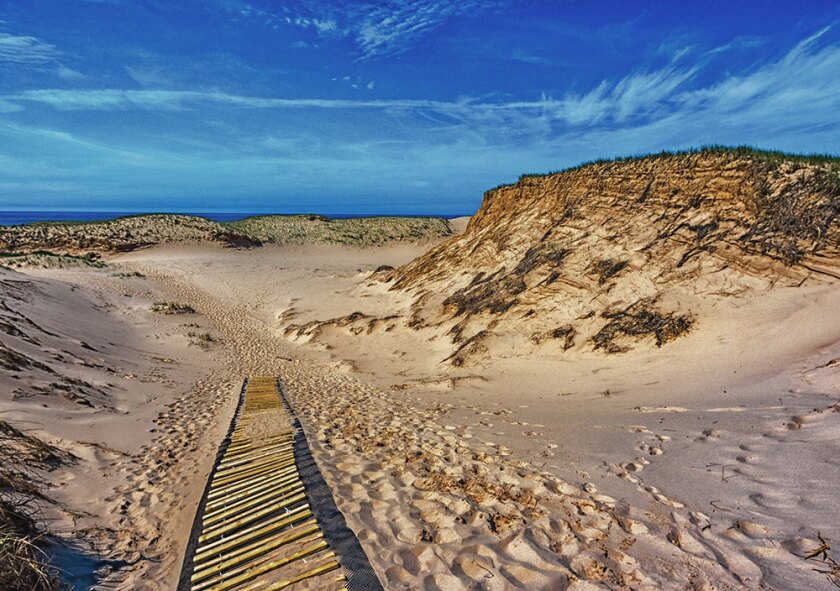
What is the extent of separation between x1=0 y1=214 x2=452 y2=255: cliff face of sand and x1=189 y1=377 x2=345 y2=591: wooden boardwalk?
4146 cm

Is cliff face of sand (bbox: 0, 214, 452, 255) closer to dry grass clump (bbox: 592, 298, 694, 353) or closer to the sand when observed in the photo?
the sand

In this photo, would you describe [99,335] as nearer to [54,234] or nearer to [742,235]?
[742,235]

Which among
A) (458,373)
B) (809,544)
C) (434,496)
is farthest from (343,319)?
(809,544)

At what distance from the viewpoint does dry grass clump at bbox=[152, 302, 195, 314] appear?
21469 mm

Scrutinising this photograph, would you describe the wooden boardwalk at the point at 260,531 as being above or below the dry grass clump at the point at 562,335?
below

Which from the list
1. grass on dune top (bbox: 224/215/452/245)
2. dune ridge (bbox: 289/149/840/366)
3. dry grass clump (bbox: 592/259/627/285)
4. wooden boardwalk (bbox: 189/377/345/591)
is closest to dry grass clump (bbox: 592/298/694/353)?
dune ridge (bbox: 289/149/840/366)

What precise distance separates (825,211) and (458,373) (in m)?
9.26

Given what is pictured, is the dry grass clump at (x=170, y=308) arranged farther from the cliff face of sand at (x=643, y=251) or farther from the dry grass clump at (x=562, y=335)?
the dry grass clump at (x=562, y=335)

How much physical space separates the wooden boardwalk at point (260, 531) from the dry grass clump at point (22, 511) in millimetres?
1187

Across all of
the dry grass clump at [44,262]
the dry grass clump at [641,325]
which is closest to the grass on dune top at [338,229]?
the dry grass clump at [44,262]

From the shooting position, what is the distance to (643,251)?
39.4 ft

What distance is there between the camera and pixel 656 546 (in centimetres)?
387

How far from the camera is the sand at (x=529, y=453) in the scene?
3822 millimetres

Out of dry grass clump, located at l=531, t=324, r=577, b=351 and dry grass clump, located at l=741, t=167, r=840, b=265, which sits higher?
dry grass clump, located at l=741, t=167, r=840, b=265
